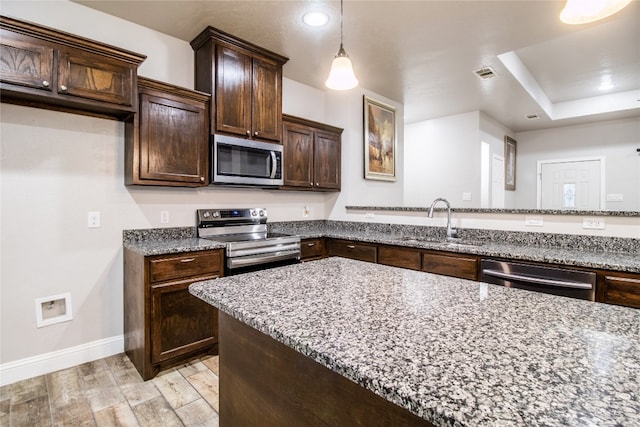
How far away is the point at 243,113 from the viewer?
2881 mm

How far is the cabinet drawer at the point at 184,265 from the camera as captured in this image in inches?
84.6

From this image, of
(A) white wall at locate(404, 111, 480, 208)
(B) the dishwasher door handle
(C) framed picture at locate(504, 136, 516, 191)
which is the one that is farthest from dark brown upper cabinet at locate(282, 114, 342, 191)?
(C) framed picture at locate(504, 136, 516, 191)

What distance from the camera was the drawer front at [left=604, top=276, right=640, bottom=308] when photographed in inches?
68.8

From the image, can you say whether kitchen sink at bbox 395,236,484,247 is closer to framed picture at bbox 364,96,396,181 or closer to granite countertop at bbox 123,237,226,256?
framed picture at bbox 364,96,396,181

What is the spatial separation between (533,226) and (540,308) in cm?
192

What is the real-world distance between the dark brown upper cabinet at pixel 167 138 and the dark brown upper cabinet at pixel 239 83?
5.9 inches

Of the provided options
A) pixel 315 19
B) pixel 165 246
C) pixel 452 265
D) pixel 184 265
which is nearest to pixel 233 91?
pixel 315 19

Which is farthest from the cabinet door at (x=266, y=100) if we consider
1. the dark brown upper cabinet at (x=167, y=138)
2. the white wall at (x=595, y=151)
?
the white wall at (x=595, y=151)

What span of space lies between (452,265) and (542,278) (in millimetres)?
571

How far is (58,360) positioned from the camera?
7.41 feet

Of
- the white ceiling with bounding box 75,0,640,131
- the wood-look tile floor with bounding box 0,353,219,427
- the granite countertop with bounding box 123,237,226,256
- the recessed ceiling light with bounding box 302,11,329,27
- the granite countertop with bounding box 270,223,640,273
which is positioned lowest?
the wood-look tile floor with bounding box 0,353,219,427

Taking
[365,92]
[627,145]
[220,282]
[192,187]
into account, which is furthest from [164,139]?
[627,145]

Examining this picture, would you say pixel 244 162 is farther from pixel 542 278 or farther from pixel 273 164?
pixel 542 278

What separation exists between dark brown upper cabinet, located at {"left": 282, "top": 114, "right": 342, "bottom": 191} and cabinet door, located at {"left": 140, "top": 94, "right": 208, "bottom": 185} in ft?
3.11
